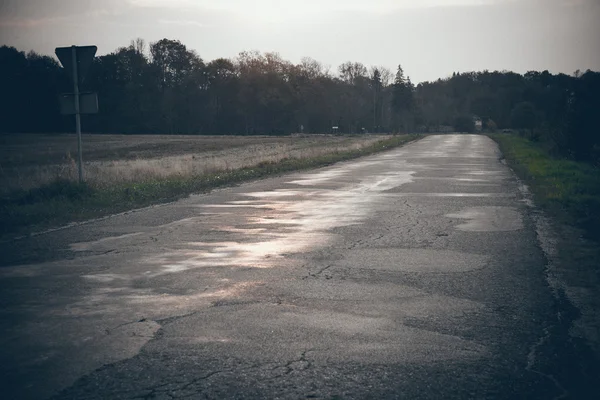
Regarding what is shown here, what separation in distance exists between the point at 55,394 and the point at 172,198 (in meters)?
12.3

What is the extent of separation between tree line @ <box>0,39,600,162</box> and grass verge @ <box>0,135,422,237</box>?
6130 cm

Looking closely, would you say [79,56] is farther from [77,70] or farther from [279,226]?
[279,226]

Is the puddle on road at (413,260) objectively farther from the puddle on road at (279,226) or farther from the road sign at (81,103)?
the road sign at (81,103)

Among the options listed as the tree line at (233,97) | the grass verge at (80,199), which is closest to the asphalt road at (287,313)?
the grass verge at (80,199)

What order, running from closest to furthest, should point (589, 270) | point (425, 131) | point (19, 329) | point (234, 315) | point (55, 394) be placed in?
point (55, 394) → point (19, 329) → point (234, 315) → point (589, 270) → point (425, 131)

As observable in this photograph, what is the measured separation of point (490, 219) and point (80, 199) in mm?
10189

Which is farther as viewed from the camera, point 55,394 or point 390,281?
point 390,281

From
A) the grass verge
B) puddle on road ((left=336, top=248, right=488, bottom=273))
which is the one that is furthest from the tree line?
puddle on road ((left=336, top=248, right=488, bottom=273))

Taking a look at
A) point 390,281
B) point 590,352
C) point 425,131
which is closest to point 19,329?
point 390,281

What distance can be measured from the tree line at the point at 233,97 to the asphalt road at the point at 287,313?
68.0 meters

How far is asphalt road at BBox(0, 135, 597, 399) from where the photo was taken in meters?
4.15

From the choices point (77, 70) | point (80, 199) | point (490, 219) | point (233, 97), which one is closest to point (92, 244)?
point (80, 199)

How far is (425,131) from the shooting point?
11988 cm

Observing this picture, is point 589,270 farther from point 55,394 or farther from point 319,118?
point 319,118
